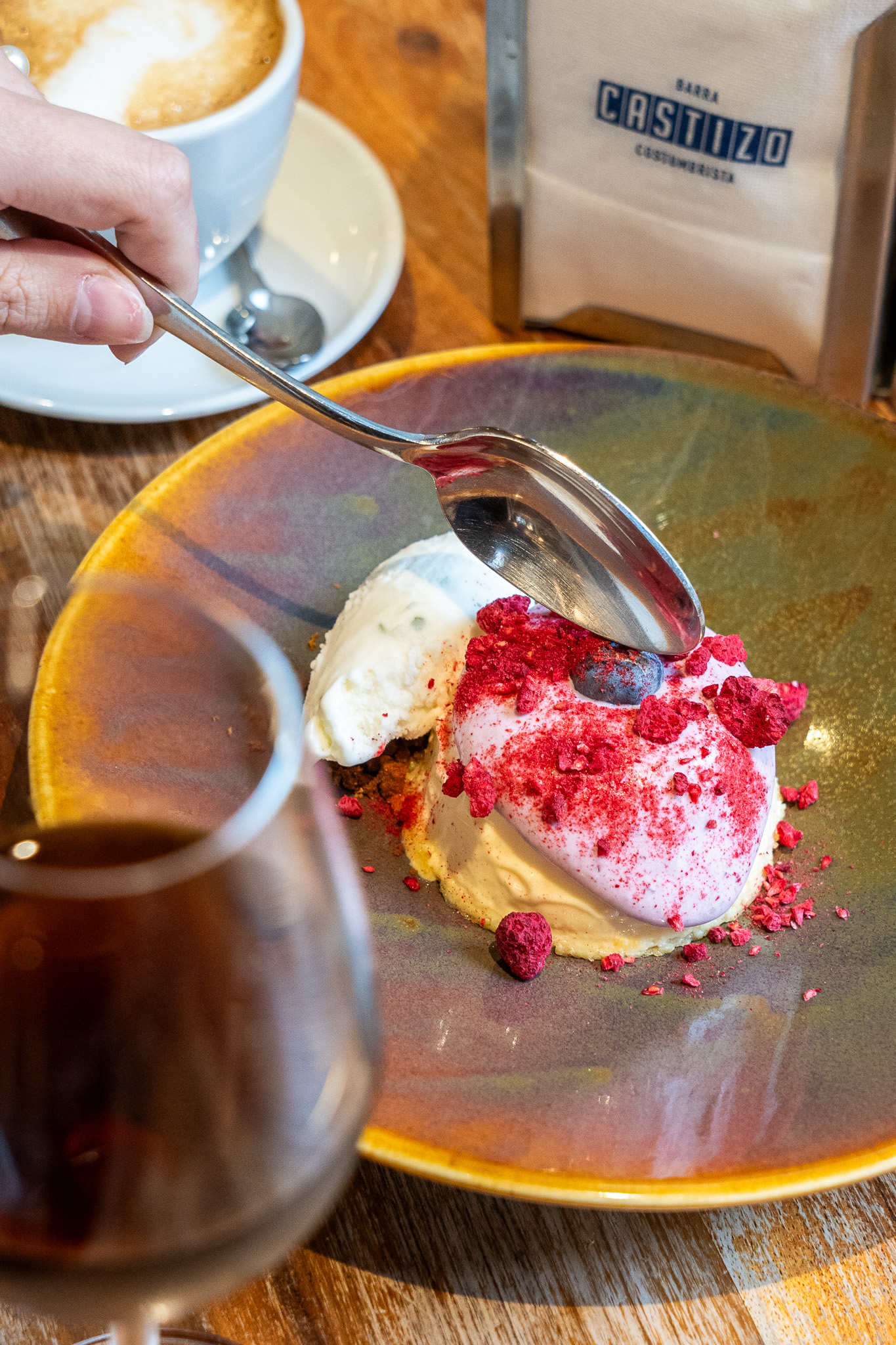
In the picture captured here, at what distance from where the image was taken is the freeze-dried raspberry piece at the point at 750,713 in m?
A: 0.85

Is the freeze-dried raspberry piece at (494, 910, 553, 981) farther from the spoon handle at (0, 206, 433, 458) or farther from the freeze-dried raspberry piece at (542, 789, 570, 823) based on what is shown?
the spoon handle at (0, 206, 433, 458)

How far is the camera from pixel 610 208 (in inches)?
46.7

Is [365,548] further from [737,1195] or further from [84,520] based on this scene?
[737,1195]

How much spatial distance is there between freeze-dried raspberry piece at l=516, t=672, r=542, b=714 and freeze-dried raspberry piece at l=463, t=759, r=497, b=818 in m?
0.05

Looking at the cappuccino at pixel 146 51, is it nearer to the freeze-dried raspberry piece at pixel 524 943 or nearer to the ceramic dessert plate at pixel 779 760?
the ceramic dessert plate at pixel 779 760

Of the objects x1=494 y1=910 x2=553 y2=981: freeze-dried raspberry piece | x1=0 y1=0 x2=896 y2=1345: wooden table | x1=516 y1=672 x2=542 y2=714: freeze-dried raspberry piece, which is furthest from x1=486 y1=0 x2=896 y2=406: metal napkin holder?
x1=0 y1=0 x2=896 y2=1345: wooden table

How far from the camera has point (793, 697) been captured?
3.03ft

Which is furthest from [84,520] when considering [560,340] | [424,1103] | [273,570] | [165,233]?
[424,1103]

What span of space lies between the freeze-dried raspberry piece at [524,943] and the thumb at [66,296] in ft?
1.53

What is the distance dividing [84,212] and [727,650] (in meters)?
0.54

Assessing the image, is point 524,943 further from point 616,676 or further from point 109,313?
point 109,313

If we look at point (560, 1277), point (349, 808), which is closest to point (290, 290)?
point (349, 808)

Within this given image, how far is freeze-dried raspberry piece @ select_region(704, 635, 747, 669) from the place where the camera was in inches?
35.6

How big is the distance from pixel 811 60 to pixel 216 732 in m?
0.85
